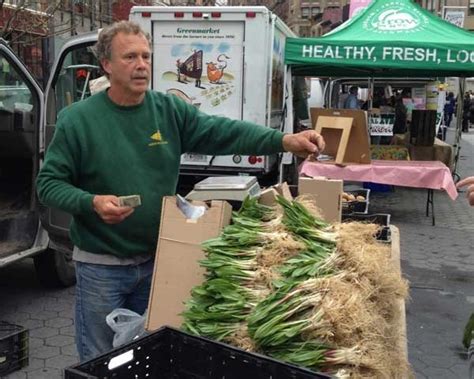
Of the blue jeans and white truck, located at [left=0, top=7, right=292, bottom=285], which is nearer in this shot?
the blue jeans

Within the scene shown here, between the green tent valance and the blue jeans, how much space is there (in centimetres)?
631

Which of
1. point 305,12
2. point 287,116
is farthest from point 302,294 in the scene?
point 305,12

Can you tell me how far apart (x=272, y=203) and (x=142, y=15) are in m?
6.04

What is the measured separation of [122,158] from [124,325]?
688 mm

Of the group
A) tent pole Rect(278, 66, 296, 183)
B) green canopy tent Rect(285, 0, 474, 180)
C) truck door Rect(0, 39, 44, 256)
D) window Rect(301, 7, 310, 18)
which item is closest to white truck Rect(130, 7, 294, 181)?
tent pole Rect(278, 66, 296, 183)

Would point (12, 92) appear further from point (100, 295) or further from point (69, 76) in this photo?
point (100, 295)

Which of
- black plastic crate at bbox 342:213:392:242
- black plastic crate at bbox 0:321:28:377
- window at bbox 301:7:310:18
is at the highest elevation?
window at bbox 301:7:310:18

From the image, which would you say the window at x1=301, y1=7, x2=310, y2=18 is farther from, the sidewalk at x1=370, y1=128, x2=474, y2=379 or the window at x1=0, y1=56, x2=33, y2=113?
the window at x1=0, y1=56, x2=33, y2=113

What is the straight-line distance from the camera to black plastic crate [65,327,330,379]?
165 cm

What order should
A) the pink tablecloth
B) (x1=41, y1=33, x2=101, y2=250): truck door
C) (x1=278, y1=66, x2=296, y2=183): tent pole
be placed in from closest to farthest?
(x1=41, y1=33, x2=101, y2=250): truck door → the pink tablecloth → (x1=278, y1=66, x2=296, y2=183): tent pole

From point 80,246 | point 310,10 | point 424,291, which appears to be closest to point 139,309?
point 80,246

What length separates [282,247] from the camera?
2.16 m

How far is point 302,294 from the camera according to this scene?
1.88m

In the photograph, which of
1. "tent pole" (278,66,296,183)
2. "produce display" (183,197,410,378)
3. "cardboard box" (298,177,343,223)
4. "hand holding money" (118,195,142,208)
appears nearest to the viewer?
"produce display" (183,197,410,378)
